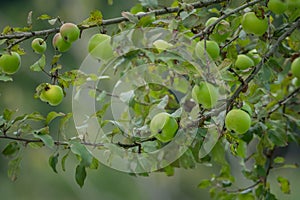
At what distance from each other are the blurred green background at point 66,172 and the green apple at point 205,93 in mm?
2694

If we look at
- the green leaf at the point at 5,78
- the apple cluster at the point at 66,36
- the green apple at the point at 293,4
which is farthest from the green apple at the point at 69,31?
the green apple at the point at 293,4

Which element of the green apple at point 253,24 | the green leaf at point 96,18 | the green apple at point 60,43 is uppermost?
the green leaf at point 96,18

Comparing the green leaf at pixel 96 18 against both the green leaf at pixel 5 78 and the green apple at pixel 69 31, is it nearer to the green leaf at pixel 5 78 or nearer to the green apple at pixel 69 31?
the green apple at pixel 69 31

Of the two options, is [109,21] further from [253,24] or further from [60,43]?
[253,24]

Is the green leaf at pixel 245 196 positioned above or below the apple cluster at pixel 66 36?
below

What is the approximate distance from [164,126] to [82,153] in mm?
148

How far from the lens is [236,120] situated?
0.81 m

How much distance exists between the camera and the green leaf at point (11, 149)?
92cm

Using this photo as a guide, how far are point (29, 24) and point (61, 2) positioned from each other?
112 inches

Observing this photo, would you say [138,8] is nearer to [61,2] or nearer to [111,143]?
[111,143]

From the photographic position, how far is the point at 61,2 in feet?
11.8

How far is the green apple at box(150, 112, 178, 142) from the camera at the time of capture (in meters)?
0.78

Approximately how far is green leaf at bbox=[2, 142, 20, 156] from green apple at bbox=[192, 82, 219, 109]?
32 centimetres

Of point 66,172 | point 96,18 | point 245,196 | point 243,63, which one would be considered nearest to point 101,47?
point 96,18
